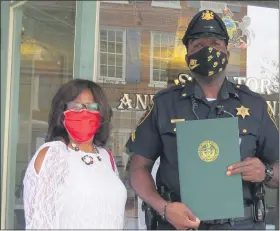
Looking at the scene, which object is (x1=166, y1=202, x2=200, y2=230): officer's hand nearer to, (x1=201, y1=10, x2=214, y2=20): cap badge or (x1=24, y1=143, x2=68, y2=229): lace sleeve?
(x1=24, y1=143, x2=68, y2=229): lace sleeve

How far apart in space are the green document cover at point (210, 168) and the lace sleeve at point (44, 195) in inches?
19.9

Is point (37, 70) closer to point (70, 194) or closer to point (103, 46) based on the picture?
point (103, 46)

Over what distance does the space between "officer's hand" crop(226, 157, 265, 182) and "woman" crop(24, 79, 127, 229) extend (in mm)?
513

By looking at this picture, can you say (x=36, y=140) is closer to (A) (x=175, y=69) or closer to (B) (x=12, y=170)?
(B) (x=12, y=170)

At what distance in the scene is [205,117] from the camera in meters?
2.05

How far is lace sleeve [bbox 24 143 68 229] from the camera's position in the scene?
1.78m

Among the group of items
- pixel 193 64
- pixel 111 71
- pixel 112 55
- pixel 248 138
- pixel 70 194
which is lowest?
pixel 70 194

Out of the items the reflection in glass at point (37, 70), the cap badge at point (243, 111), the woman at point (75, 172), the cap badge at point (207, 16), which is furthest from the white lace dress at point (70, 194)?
the reflection in glass at point (37, 70)

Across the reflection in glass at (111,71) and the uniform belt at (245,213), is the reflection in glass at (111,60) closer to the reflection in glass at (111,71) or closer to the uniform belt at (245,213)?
the reflection in glass at (111,71)

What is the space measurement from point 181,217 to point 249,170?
33cm

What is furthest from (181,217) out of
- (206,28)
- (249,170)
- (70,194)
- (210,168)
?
(206,28)

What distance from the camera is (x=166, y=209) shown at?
189 centimetres

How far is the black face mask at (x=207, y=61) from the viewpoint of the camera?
79.4 inches

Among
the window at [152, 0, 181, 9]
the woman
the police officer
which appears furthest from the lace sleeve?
the window at [152, 0, 181, 9]
